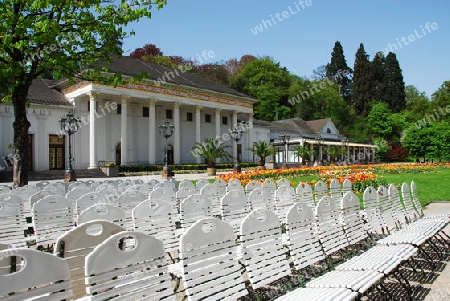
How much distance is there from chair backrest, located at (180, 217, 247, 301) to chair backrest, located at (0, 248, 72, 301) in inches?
37.1

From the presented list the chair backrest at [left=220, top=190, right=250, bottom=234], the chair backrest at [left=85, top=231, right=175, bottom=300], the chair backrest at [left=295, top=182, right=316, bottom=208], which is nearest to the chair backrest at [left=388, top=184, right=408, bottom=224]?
the chair backrest at [left=295, top=182, right=316, bottom=208]

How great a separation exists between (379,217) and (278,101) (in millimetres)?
71011

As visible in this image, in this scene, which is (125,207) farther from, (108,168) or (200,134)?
(200,134)

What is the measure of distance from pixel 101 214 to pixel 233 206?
2523mm

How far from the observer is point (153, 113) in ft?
135

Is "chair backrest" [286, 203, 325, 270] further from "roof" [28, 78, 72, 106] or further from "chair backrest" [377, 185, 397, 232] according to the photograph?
"roof" [28, 78, 72, 106]

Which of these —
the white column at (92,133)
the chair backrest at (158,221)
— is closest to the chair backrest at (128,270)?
the chair backrest at (158,221)

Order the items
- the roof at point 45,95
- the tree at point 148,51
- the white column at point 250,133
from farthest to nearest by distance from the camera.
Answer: the tree at point 148,51
the white column at point 250,133
the roof at point 45,95

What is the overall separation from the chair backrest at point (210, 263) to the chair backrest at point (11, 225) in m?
3.14

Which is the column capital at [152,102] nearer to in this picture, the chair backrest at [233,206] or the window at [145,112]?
the window at [145,112]

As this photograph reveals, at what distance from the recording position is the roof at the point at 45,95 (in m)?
35.2

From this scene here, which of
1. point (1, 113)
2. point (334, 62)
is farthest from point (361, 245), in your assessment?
point (334, 62)

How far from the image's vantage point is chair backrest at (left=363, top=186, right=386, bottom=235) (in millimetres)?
6105

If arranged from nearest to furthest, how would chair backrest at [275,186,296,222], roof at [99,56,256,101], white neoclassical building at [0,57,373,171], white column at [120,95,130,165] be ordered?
chair backrest at [275,186,296,222] → white neoclassical building at [0,57,373,171] → white column at [120,95,130,165] → roof at [99,56,256,101]
